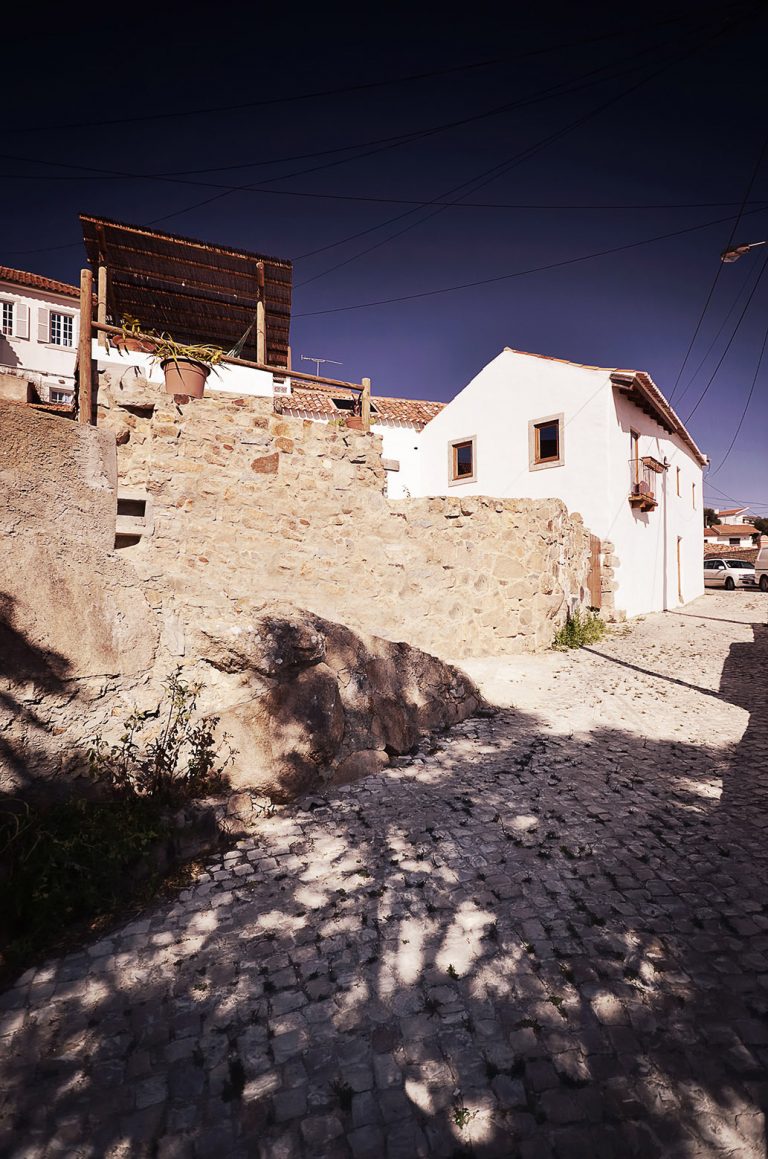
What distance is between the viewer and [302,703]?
13.6 feet

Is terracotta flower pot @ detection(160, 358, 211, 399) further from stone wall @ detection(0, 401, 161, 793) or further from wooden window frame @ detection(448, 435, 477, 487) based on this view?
wooden window frame @ detection(448, 435, 477, 487)

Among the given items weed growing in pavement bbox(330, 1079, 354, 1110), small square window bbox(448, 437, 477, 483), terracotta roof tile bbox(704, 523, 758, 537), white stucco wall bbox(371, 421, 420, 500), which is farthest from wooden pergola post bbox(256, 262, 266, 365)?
terracotta roof tile bbox(704, 523, 758, 537)

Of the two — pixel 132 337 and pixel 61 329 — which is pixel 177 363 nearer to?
pixel 132 337

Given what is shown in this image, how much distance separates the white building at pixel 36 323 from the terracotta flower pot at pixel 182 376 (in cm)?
1664

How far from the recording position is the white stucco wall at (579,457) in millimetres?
14273

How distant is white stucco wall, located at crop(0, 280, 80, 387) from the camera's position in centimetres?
2041

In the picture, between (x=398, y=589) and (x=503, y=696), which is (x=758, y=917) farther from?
(x=398, y=589)

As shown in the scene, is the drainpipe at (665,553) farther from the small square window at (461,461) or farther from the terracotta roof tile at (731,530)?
the terracotta roof tile at (731,530)

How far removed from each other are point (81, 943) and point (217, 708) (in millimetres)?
1673

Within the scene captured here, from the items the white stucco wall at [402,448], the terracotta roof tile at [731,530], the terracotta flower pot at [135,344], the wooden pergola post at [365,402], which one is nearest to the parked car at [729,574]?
the white stucco wall at [402,448]

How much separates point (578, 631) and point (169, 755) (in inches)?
348

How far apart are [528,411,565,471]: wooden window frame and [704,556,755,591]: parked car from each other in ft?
55.0

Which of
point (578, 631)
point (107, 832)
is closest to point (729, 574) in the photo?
point (578, 631)

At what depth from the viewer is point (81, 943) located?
248cm
